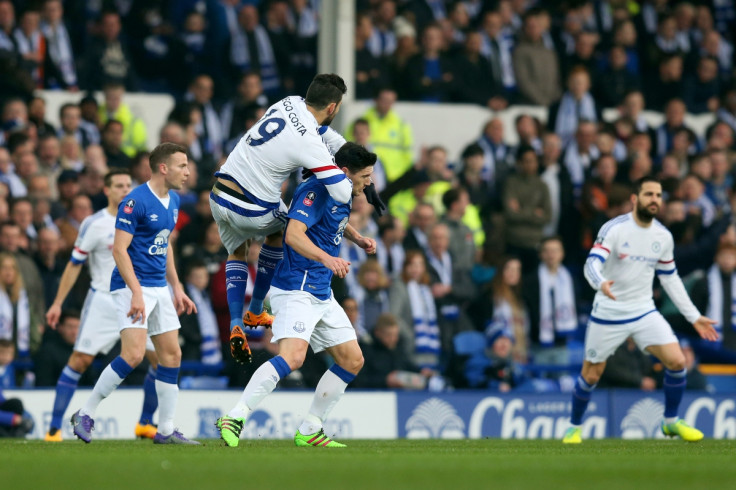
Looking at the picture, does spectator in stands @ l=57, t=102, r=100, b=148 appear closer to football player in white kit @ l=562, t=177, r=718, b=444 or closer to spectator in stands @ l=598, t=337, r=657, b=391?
Result: football player in white kit @ l=562, t=177, r=718, b=444

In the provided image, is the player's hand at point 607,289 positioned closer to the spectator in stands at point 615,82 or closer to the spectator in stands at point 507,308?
the spectator in stands at point 507,308

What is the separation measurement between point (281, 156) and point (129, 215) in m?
1.58

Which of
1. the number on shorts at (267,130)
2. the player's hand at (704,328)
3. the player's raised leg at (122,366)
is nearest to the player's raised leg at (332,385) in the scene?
the player's raised leg at (122,366)

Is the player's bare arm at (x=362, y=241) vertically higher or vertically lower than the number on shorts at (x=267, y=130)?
lower

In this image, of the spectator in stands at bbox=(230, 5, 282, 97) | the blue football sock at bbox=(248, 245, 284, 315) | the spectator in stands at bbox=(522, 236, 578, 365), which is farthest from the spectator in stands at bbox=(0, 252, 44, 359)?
the spectator in stands at bbox=(522, 236, 578, 365)

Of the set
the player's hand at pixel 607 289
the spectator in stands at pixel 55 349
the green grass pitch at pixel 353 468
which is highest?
the player's hand at pixel 607 289

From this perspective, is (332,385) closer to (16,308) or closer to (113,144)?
(16,308)

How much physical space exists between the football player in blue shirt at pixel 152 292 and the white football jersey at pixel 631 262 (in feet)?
14.8

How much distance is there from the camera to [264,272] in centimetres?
1143

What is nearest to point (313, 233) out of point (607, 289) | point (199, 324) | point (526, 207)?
point (607, 289)

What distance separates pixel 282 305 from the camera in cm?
1056

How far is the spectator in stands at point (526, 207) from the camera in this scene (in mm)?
18500

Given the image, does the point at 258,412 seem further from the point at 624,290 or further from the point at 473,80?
the point at 473,80

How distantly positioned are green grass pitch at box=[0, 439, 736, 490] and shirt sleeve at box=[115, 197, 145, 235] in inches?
75.2
